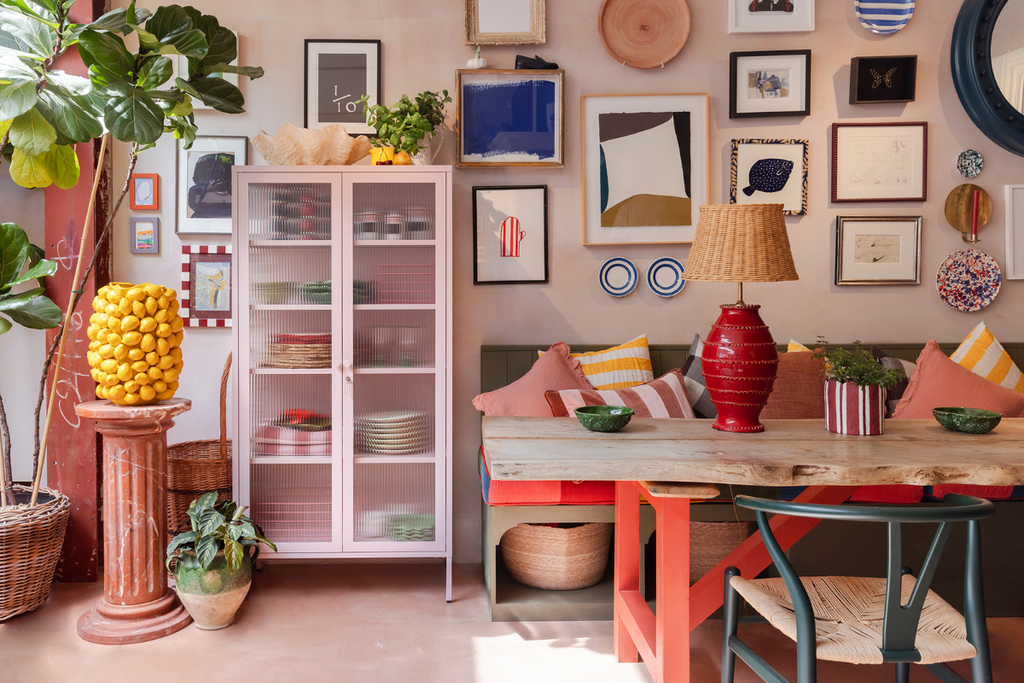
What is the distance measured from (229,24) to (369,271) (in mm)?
1443

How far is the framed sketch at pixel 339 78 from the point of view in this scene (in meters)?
3.26

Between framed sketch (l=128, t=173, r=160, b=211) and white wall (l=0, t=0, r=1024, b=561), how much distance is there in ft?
0.15

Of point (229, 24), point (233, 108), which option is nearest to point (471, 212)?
point (233, 108)

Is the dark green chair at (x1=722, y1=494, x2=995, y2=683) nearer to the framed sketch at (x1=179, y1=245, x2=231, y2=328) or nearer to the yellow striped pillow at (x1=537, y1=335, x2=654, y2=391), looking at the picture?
the yellow striped pillow at (x1=537, y1=335, x2=654, y2=391)

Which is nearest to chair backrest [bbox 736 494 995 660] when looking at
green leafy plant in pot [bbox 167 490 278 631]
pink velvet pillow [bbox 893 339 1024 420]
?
pink velvet pillow [bbox 893 339 1024 420]

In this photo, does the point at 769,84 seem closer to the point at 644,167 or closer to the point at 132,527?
the point at 644,167

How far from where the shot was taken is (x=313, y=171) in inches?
114

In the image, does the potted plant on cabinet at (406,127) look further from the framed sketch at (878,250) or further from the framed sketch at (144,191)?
the framed sketch at (878,250)

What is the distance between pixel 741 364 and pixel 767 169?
1.80m

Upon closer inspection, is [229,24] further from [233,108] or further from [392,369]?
[392,369]

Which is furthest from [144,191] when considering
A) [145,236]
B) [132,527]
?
[132,527]

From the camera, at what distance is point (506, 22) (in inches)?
128

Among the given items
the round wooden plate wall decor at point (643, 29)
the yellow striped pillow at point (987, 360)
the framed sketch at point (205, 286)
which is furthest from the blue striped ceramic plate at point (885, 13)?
the framed sketch at point (205, 286)

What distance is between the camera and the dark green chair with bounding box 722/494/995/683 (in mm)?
1307
